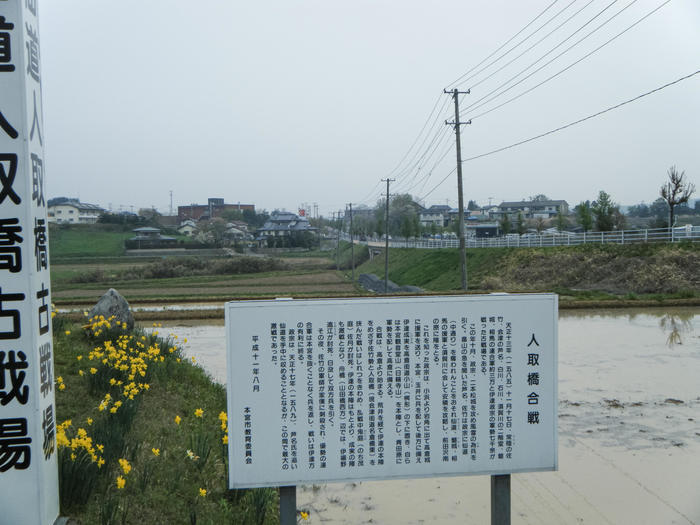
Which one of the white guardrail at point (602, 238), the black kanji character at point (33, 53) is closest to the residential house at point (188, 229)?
the white guardrail at point (602, 238)

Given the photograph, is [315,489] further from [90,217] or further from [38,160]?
[90,217]

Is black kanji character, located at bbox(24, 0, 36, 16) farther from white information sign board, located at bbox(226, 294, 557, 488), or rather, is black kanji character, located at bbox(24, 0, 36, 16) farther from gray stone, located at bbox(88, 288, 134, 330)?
gray stone, located at bbox(88, 288, 134, 330)

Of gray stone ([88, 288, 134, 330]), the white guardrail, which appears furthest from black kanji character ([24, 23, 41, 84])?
the white guardrail

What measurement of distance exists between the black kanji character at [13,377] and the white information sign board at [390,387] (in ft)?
3.89

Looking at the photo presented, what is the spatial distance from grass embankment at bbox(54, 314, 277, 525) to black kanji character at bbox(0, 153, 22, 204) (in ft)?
5.62

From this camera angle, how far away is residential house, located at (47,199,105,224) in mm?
75062

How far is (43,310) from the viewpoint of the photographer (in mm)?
3666

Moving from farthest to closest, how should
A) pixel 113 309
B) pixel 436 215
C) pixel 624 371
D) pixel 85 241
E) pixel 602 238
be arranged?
pixel 436 215
pixel 85 241
pixel 602 238
pixel 624 371
pixel 113 309

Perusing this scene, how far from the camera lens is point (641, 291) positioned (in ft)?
76.3

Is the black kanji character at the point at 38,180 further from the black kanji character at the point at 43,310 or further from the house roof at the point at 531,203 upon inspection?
the house roof at the point at 531,203

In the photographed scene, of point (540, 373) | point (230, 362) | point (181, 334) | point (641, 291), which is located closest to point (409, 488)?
point (540, 373)

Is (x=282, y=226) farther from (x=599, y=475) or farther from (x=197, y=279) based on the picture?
(x=599, y=475)

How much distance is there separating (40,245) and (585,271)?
26.5 metres

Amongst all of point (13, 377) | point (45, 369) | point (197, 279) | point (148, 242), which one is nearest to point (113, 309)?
point (45, 369)
